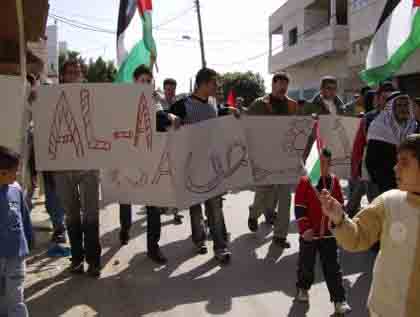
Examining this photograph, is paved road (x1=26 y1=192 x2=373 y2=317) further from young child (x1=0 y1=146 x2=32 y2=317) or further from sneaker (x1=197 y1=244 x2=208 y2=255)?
young child (x1=0 y1=146 x2=32 y2=317)

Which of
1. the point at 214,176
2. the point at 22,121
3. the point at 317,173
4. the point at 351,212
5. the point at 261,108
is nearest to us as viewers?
the point at 317,173

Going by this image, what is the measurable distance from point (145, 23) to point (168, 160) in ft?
5.56

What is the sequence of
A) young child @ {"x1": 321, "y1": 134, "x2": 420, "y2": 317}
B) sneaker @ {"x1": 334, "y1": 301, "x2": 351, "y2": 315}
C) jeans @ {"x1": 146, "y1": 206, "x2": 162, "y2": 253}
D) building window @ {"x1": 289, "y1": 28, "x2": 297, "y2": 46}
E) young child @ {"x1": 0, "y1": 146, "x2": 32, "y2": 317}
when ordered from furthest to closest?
building window @ {"x1": 289, "y1": 28, "x2": 297, "y2": 46} → jeans @ {"x1": 146, "y1": 206, "x2": 162, "y2": 253} → sneaker @ {"x1": 334, "y1": 301, "x2": 351, "y2": 315} → young child @ {"x1": 0, "y1": 146, "x2": 32, "y2": 317} → young child @ {"x1": 321, "y1": 134, "x2": 420, "y2": 317}

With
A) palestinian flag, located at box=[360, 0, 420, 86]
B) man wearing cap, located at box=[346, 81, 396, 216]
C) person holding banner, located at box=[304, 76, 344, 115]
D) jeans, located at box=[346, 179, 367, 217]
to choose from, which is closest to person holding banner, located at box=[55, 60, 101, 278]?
man wearing cap, located at box=[346, 81, 396, 216]

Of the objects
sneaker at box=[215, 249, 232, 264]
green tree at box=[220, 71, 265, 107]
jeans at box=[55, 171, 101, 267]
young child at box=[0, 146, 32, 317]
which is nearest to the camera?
young child at box=[0, 146, 32, 317]

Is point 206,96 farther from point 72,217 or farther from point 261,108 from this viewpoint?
point 72,217

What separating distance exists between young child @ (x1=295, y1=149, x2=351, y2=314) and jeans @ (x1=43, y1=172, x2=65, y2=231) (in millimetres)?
3063

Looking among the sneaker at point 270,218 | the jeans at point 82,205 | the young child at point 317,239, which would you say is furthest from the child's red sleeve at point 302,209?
the sneaker at point 270,218

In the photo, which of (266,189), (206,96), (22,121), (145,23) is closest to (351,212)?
(266,189)

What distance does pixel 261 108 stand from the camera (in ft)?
18.6

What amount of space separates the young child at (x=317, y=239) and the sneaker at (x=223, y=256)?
110 centimetres

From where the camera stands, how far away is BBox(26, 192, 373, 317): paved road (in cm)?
371

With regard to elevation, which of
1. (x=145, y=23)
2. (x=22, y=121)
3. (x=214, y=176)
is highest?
(x=145, y=23)

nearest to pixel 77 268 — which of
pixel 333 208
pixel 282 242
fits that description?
pixel 282 242
